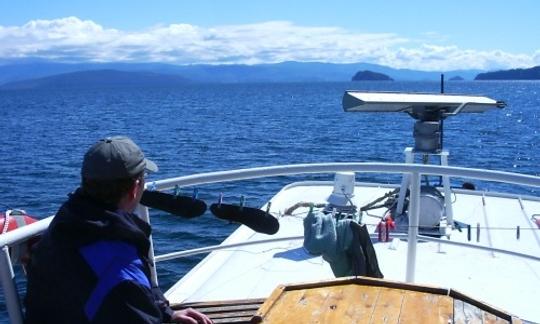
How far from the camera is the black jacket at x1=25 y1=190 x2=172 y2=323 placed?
2293mm

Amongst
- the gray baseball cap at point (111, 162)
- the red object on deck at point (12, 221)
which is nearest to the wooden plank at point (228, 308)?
the red object on deck at point (12, 221)

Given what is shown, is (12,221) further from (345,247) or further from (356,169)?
(345,247)

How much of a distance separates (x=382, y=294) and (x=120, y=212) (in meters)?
1.59

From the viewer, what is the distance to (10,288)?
2801 mm

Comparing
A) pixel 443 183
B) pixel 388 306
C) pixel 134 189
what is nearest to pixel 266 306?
pixel 388 306

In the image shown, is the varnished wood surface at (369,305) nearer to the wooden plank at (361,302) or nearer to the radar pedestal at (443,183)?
the wooden plank at (361,302)

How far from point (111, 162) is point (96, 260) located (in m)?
0.40

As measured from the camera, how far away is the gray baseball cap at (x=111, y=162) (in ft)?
8.09

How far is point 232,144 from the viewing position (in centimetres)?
3841

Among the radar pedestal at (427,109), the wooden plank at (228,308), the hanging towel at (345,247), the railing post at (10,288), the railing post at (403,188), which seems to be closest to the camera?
the railing post at (10,288)

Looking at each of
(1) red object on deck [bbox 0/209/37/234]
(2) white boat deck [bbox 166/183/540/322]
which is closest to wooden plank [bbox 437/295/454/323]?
(1) red object on deck [bbox 0/209/37/234]

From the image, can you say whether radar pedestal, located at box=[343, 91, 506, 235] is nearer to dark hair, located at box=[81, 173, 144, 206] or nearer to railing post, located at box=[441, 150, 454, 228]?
railing post, located at box=[441, 150, 454, 228]

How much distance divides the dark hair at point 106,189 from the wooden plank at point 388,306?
1387mm

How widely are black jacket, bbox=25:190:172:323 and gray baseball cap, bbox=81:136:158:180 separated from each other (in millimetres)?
124
